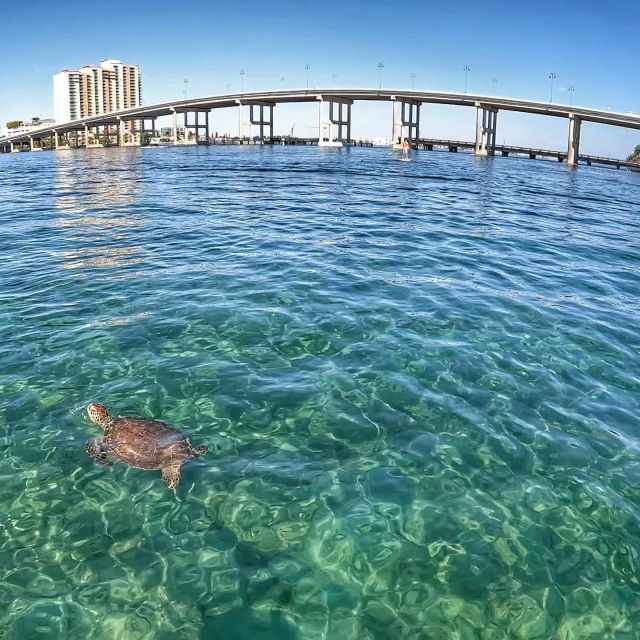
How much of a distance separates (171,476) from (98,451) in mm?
1140

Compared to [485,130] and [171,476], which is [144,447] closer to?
[171,476]

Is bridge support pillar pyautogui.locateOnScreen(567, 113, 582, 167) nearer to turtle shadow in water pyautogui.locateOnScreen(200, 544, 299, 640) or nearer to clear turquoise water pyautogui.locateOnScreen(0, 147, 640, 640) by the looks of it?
clear turquoise water pyautogui.locateOnScreen(0, 147, 640, 640)

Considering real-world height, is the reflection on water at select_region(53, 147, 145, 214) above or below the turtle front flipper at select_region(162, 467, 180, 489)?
above

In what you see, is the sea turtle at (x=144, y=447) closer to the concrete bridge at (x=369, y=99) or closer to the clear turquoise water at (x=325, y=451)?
the clear turquoise water at (x=325, y=451)

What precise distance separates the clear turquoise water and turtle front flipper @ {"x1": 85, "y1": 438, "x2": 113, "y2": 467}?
0.12 m

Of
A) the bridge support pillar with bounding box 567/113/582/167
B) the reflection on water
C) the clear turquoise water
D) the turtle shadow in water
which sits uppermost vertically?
A: the bridge support pillar with bounding box 567/113/582/167

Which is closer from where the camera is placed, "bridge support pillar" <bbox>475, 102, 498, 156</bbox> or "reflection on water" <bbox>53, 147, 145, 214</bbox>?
"reflection on water" <bbox>53, 147, 145, 214</bbox>

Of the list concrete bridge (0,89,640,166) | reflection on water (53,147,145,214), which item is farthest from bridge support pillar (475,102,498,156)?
reflection on water (53,147,145,214)

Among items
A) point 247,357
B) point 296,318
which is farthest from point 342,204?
point 247,357

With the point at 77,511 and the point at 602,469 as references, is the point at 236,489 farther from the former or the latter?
the point at 602,469

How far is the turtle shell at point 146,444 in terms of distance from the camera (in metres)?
6.37

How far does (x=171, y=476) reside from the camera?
6.16 m

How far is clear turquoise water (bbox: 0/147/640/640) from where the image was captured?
472 centimetres

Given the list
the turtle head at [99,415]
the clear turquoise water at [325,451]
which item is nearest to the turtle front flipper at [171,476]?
the clear turquoise water at [325,451]
